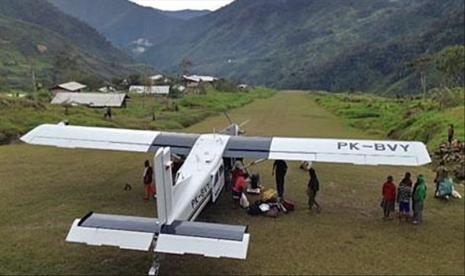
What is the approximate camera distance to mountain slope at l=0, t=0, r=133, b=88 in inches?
4023

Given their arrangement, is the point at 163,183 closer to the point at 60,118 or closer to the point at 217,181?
the point at 217,181

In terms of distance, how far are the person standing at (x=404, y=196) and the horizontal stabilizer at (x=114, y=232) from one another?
798 centimetres

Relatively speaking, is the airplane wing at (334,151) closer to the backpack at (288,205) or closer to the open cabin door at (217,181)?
the open cabin door at (217,181)

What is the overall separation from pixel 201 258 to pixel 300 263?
94.3 inches

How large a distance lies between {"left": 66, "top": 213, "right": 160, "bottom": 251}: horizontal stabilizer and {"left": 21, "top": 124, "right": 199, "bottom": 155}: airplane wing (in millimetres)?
6955

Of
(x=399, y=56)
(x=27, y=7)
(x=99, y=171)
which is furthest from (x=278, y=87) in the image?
(x=99, y=171)

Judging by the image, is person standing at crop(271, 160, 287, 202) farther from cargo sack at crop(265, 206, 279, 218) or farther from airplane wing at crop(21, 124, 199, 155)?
airplane wing at crop(21, 124, 199, 155)

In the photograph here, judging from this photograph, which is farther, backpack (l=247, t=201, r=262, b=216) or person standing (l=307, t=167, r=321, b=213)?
person standing (l=307, t=167, r=321, b=213)

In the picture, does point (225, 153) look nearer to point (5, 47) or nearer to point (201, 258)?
point (201, 258)

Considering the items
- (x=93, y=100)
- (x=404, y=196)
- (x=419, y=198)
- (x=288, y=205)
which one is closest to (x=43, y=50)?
(x=93, y=100)

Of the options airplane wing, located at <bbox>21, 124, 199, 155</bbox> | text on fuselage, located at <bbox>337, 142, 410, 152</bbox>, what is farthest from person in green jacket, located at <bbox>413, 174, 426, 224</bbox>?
airplane wing, located at <bbox>21, 124, 199, 155</bbox>

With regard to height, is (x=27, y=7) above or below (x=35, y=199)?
above

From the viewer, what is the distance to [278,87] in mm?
184125

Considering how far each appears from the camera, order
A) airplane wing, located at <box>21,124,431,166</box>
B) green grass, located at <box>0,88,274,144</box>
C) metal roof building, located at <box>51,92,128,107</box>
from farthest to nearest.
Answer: metal roof building, located at <box>51,92,128,107</box> → green grass, located at <box>0,88,274,144</box> → airplane wing, located at <box>21,124,431,166</box>
